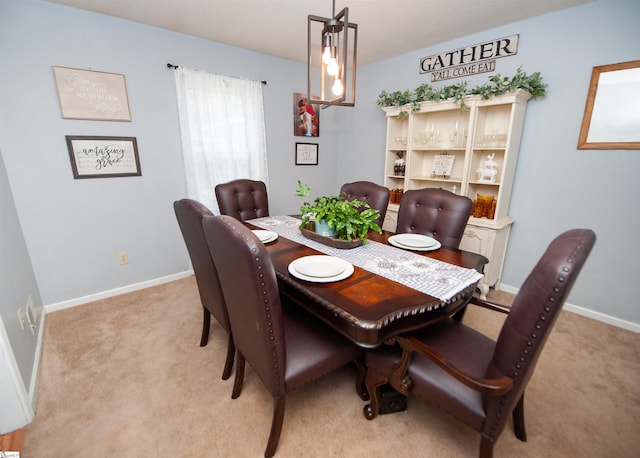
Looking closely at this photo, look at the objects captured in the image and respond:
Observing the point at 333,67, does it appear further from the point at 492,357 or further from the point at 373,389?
the point at 373,389

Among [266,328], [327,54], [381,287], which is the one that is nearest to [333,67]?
[327,54]

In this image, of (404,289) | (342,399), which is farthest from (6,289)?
(404,289)

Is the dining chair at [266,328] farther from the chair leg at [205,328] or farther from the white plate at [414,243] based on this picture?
the white plate at [414,243]

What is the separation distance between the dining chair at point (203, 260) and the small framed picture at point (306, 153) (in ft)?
7.50

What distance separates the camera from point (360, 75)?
3.60 meters

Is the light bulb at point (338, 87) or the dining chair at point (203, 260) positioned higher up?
the light bulb at point (338, 87)

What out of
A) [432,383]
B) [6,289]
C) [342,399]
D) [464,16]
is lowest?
[342,399]

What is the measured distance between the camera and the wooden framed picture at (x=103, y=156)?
2281mm

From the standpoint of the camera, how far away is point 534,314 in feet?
2.75

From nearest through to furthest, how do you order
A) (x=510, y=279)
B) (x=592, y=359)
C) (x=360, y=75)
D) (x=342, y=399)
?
1. (x=342, y=399)
2. (x=592, y=359)
3. (x=510, y=279)
4. (x=360, y=75)

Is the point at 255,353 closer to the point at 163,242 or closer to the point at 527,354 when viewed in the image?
the point at 527,354

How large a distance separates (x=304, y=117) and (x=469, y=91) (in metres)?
1.85

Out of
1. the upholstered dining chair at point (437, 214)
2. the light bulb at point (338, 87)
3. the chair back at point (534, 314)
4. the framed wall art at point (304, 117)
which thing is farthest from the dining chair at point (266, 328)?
the framed wall art at point (304, 117)

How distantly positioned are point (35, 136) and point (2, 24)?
0.73 meters
